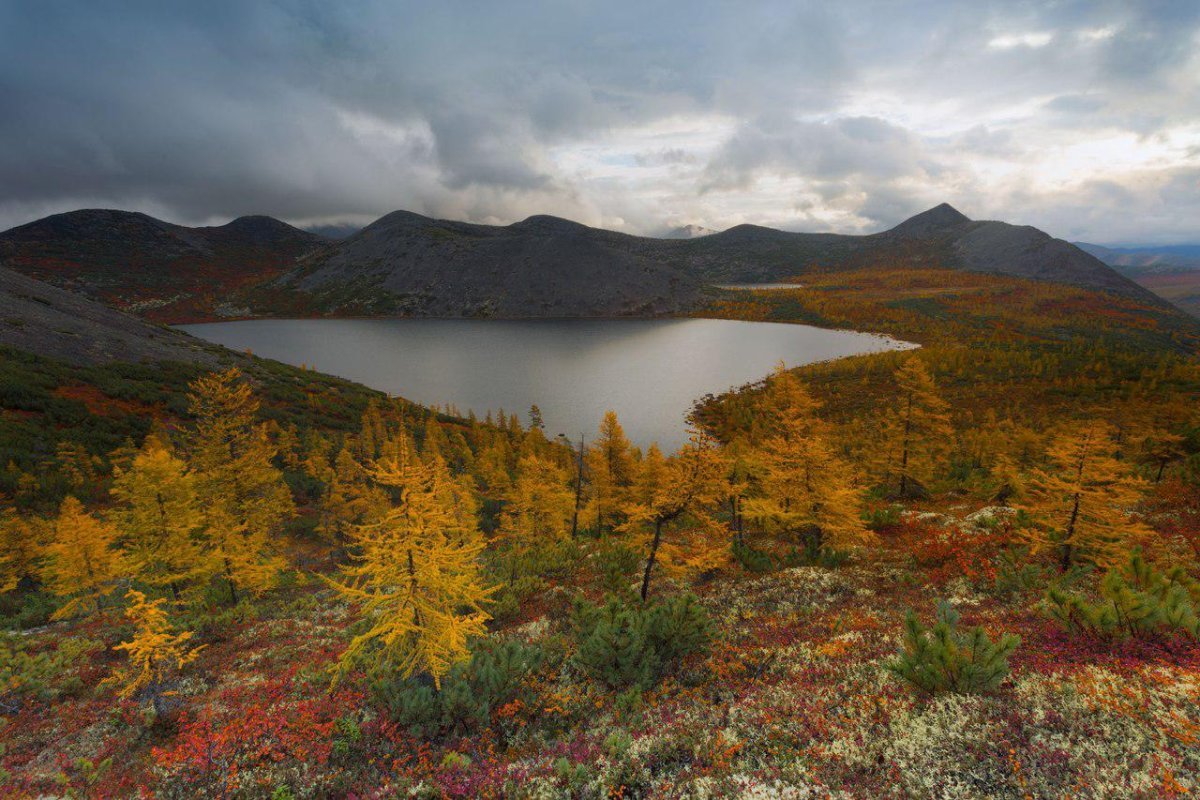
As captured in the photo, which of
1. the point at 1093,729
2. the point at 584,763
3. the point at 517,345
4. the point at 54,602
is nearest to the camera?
the point at 1093,729

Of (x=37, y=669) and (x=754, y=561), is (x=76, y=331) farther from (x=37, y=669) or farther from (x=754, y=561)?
(x=754, y=561)

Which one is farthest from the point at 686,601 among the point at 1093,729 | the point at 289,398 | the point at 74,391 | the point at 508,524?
the point at 289,398

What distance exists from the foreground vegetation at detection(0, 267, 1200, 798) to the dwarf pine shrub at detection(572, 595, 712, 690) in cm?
8

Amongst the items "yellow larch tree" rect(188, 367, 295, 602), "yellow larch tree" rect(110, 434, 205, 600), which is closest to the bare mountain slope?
"yellow larch tree" rect(188, 367, 295, 602)

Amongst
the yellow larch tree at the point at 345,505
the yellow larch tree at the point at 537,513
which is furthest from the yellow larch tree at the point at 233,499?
the yellow larch tree at the point at 537,513

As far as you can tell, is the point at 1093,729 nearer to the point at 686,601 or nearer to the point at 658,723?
the point at 658,723

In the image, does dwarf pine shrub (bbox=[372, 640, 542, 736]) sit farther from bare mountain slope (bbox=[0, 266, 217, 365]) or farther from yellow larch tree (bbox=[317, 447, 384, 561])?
bare mountain slope (bbox=[0, 266, 217, 365])

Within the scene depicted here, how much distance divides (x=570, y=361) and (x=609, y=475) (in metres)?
91.4

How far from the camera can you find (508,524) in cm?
3152

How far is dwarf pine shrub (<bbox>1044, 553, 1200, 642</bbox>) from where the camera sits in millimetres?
8586

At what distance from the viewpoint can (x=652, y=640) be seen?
12.7 m

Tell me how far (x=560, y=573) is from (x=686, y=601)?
39.9 ft

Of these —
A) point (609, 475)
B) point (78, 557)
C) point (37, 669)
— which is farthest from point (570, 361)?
point (37, 669)

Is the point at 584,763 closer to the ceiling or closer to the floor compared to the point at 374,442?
closer to the ceiling
